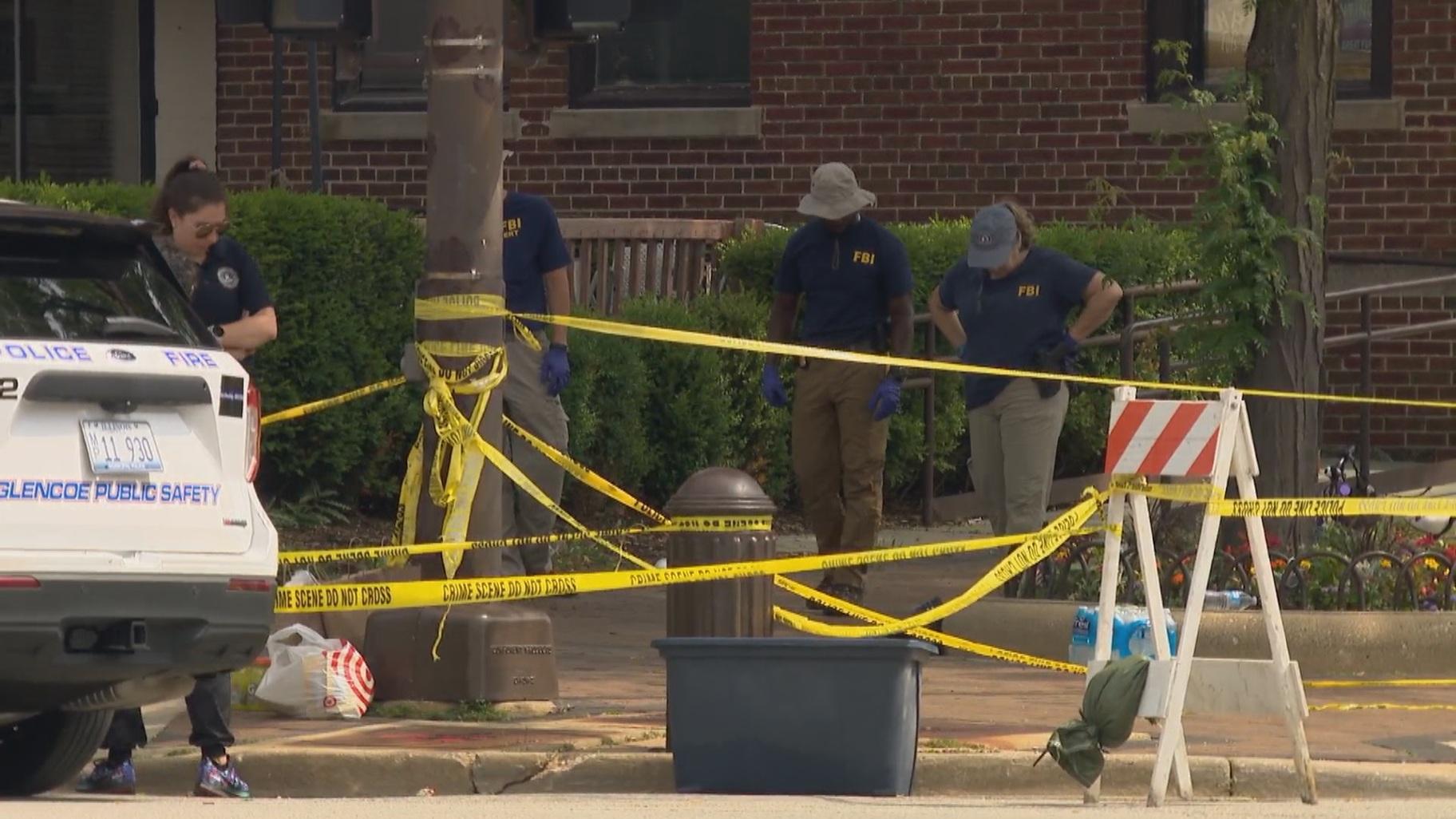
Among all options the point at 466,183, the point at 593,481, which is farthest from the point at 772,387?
the point at 466,183

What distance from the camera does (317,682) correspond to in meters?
8.83

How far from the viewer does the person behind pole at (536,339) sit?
11055 millimetres

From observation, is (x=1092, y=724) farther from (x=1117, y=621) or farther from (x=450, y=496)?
(x=450, y=496)

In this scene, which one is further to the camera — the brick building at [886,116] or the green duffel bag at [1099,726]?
the brick building at [886,116]

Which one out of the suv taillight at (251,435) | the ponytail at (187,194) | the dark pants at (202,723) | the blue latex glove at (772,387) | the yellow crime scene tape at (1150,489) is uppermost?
the ponytail at (187,194)

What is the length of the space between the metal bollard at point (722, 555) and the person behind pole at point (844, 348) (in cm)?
297

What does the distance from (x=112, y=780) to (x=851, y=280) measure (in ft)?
15.1

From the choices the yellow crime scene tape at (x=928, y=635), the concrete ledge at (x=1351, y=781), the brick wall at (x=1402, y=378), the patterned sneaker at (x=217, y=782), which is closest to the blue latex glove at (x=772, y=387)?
the yellow crime scene tape at (x=928, y=635)

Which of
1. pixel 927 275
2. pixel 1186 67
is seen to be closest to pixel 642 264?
pixel 927 275

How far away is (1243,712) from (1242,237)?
12.5 feet

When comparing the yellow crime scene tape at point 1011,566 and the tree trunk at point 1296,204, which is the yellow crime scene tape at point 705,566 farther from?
the tree trunk at point 1296,204

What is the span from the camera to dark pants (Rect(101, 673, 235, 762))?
Result: 7664mm

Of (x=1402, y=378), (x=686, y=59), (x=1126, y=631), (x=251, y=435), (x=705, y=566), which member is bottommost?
(x=1126, y=631)

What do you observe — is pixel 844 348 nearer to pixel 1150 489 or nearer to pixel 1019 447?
pixel 1019 447
